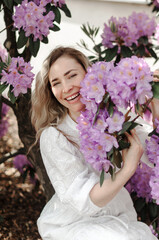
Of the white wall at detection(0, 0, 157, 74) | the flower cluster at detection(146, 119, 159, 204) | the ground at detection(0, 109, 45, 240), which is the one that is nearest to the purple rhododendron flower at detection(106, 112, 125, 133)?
the flower cluster at detection(146, 119, 159, 204)

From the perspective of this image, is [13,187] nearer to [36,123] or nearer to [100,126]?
[36,123]

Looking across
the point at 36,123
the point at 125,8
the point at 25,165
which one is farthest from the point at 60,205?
the point at 125,8

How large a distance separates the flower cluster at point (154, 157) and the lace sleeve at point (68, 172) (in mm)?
258

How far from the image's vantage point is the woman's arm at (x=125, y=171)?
159 cm

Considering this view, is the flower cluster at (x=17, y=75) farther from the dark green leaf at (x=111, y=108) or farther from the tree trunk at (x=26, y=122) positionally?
the dark green leaf at (x=111, y=108)

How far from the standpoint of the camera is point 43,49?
518 cm

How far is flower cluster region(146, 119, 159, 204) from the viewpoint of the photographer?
1.58m

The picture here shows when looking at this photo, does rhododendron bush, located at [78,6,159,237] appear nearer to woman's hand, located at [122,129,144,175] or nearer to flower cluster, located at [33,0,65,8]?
woman's hand, located at [122,129,144,175]

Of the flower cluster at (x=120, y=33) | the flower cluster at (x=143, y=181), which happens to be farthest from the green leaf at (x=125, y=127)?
the flower cluster at (x=120, y=33)

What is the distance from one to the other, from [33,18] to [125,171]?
0.96 m

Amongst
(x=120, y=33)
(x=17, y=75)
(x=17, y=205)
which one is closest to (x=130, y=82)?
(x=17, y=75)

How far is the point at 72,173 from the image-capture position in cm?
179

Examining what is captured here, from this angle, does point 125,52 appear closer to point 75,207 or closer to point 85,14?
point 75,207

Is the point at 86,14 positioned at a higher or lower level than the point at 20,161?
higher
